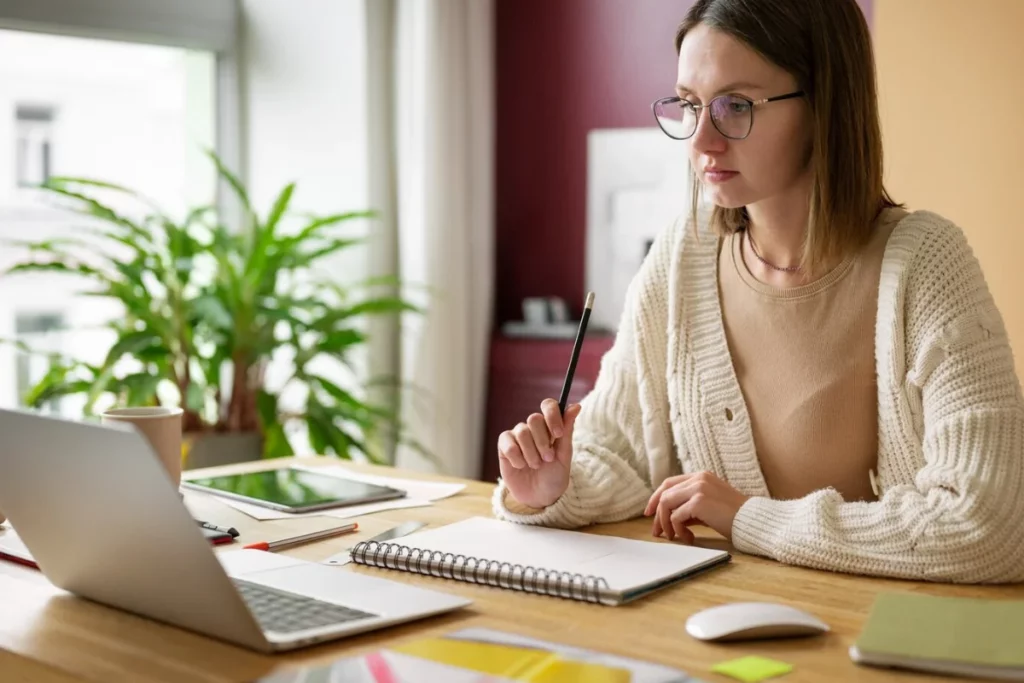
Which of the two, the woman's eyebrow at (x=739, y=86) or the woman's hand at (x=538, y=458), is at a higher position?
the woman's eyebrow at (x=739, y=86)

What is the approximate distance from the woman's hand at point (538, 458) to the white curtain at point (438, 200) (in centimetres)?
240

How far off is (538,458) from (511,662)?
1.76 feet

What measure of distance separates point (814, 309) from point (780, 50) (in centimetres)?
33

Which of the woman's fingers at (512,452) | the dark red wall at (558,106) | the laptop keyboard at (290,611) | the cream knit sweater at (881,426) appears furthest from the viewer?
the dark red wall at (558,106)

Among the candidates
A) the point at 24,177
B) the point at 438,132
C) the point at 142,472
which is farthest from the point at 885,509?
the point at 24,177

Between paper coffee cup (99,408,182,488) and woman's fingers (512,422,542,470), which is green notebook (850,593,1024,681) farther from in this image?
paper coffee cup (99,408,182,488)

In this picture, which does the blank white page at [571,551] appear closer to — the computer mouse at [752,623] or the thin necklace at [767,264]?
the computer mouse at [752,623]

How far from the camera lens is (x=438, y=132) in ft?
13.1

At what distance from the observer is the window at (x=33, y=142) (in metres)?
3.76

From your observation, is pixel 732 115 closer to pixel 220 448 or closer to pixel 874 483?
pixel 874 483

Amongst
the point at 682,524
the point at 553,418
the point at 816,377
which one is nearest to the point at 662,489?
the point at 682,524

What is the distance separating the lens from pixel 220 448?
3377 mm

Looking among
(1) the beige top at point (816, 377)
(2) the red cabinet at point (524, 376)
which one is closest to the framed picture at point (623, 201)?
(2) the red cabinet at point (524, 376)

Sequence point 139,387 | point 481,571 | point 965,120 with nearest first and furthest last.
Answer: point 481,571
point 965,120
point 139,387
